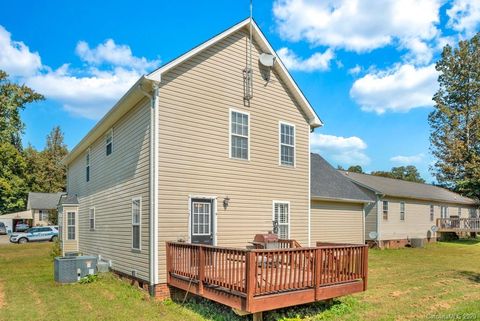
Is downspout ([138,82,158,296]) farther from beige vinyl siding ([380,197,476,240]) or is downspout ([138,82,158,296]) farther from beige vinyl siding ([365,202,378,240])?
beige vinyl siding ([380,197,476,240])

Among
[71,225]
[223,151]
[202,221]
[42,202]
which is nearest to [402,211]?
[223,151]

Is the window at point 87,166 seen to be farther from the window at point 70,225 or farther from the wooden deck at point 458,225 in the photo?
the wooden deck at point 458,225

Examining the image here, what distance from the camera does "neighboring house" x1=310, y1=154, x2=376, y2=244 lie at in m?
18.0

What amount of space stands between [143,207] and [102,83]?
68.9 feet

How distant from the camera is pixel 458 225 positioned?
2959 cm

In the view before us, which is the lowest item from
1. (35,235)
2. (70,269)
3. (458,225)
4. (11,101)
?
(35,235)

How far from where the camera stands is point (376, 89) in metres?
25.9

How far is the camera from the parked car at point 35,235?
1186 inches

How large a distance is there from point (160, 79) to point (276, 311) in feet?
20.7

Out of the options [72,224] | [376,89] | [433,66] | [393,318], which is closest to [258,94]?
[393,318]

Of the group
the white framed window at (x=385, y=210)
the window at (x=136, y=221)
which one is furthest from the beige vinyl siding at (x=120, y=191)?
the white framed window at (x=385, y=210)

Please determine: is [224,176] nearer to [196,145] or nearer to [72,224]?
[196,145]

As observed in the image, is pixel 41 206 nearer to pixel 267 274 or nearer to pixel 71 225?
pixel 71 225

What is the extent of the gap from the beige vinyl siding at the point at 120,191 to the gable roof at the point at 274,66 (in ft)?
3.76
